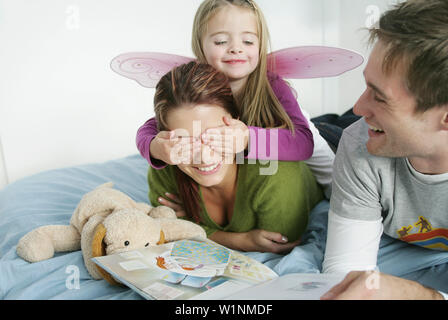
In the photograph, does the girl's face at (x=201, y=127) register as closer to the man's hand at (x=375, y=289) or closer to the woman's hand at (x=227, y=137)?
the woman's hand at (x=227, y=137)

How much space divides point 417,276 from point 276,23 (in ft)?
3.08

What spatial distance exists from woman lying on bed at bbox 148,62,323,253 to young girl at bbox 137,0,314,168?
4 centimetres

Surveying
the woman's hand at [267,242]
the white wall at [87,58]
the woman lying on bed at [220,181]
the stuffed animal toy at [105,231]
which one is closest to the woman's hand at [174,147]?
the woman lying on bed at [220,181]

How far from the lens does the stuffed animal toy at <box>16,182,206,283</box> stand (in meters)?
0.79

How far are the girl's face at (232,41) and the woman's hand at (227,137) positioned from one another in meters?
0.15

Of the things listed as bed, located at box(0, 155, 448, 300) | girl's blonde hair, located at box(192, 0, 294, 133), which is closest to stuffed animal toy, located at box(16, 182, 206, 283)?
bed, located at box(0, 155, 448, 300)

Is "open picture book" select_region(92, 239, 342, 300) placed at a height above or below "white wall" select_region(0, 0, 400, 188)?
below

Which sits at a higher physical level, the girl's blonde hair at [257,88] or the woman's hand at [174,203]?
the girl's blonde hair at [257,88]

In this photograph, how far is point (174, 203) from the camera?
3.46 ft

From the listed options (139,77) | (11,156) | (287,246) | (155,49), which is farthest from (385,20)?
(11,156)

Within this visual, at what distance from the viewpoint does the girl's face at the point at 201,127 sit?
841 mm

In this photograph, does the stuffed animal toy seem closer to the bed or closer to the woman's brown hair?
the bed

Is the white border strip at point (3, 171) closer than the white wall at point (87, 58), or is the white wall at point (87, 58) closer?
the white wall at point (87, 58)

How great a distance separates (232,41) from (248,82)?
0.12 meters
